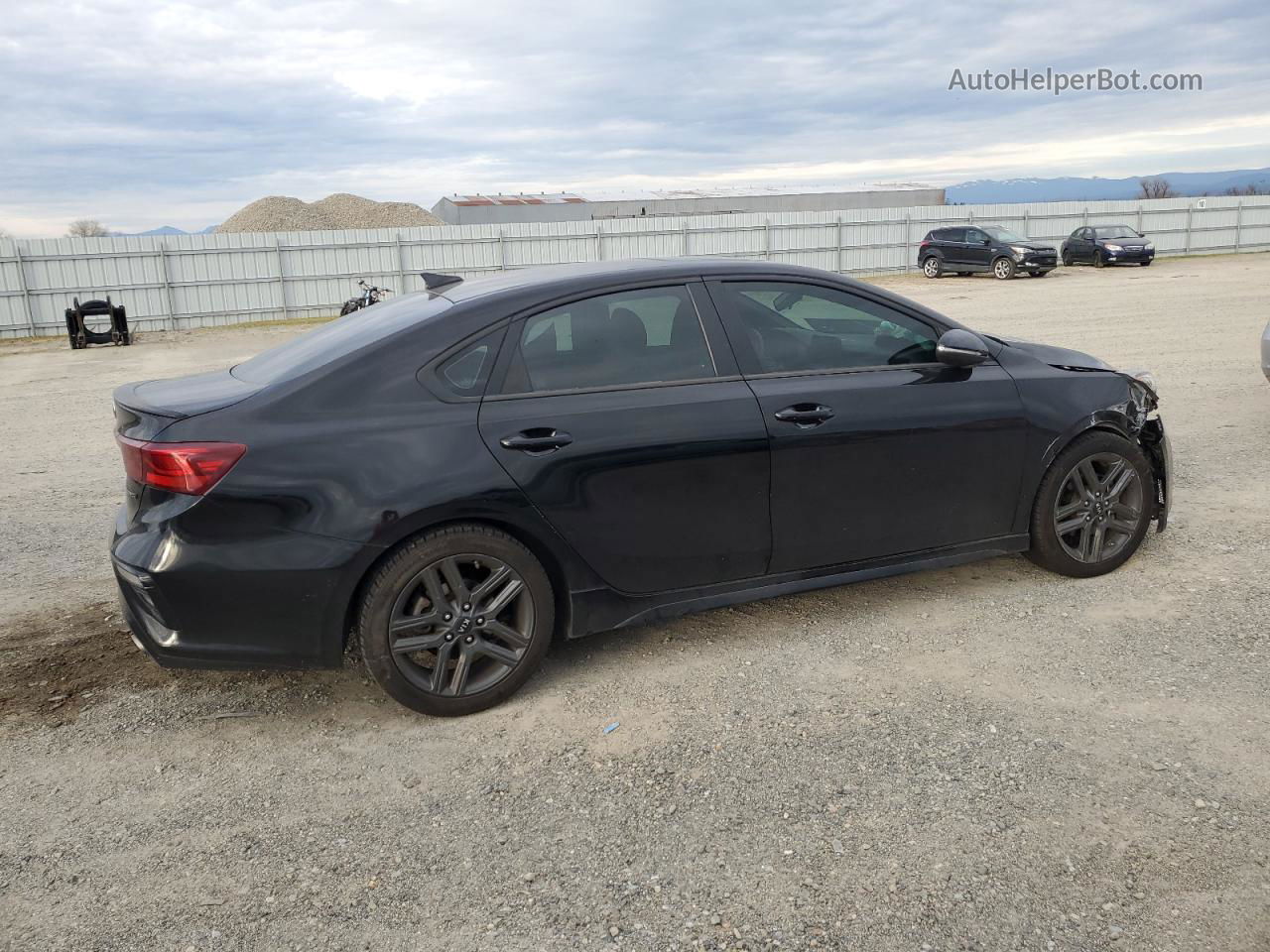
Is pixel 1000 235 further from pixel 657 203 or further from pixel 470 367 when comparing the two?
pixel 470 367

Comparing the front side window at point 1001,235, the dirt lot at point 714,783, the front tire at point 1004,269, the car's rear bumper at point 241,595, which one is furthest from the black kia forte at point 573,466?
the front side window at point 1001,235

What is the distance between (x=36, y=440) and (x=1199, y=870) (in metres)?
10.3

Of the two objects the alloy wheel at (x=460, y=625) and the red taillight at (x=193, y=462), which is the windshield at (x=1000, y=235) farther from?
the red taillight at (x=193, y=462)

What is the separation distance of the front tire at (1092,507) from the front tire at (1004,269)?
2702 centimetres

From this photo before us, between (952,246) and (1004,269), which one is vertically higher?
(952,246)

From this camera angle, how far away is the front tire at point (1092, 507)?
183 inches

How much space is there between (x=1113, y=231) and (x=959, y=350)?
109 feet

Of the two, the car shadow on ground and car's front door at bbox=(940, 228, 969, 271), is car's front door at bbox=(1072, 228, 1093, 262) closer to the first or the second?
car's front door at bbox=(940, 228, 969, 271)

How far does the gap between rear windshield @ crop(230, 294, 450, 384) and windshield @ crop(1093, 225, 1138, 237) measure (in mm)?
33538

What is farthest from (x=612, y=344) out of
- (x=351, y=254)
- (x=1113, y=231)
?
(x=1113, y=231)

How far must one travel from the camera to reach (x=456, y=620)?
3.65 metres

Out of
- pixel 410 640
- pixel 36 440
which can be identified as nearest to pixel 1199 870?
pixel 410 640

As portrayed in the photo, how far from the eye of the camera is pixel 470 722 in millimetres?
3725

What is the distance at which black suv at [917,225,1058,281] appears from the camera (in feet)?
97.2
